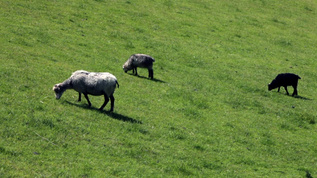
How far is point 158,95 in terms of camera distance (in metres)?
22.0

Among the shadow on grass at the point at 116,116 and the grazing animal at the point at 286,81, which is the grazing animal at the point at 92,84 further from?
the grazing animal at the point at 286,81

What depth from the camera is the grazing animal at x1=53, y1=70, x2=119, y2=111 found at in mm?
16172

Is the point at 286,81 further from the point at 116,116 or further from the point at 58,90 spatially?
the point at 58,90

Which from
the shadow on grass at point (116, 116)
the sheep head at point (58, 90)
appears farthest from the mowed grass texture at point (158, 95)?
the sheep head at point (58, 90)

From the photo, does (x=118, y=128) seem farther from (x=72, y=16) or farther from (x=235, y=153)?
(x=72, y=16)

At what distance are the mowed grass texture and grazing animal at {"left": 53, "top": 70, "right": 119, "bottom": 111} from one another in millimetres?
672

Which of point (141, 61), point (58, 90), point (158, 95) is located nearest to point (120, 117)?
point (58, 90)

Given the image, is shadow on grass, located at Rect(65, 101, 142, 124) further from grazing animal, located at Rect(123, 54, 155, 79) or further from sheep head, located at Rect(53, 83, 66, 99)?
grazing animal, located at Rect(123, 54, 155, 79)

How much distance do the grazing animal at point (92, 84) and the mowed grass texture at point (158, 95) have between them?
672mm

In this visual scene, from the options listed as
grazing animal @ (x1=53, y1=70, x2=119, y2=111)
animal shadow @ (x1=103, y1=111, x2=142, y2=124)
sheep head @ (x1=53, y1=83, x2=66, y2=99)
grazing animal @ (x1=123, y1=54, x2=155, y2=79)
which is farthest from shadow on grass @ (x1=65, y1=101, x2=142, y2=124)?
grazing animal @ (x1=123, y1=54, x2=155, y2=79)

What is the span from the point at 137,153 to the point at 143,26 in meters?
22.6

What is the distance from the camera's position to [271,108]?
23797 millimetres

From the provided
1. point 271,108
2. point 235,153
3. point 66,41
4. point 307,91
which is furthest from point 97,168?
point 307,91

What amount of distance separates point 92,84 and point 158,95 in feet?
20.5
